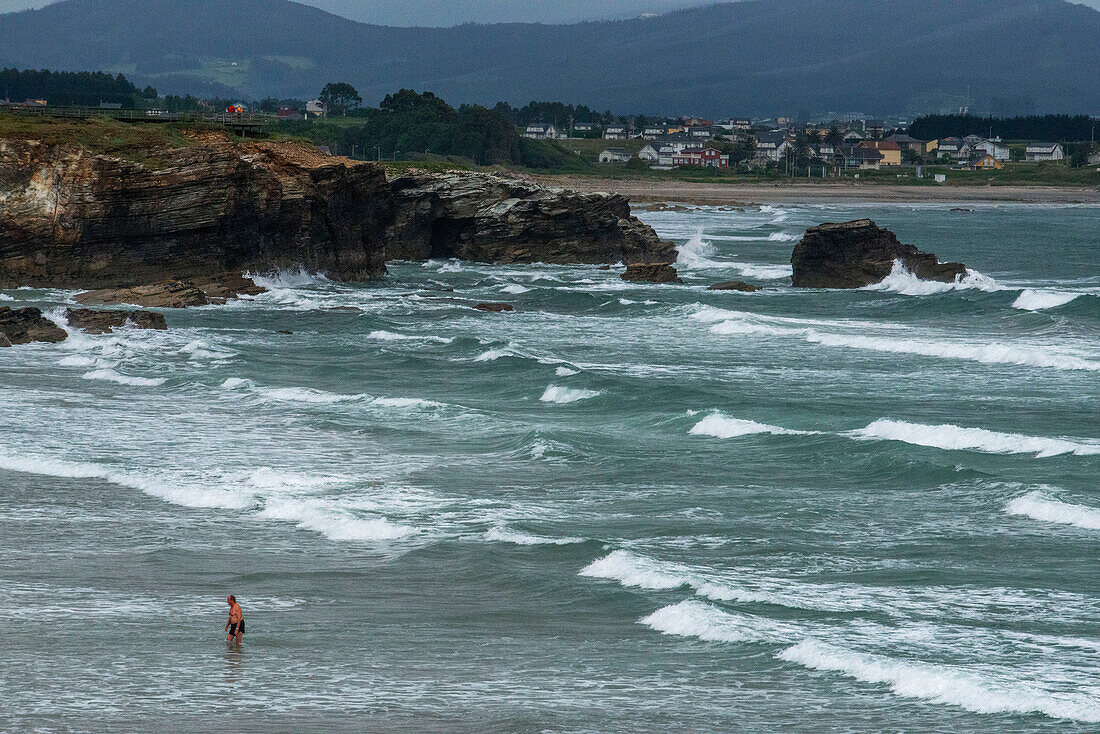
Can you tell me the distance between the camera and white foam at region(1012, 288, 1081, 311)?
2116 inches

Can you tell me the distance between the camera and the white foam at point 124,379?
119ft

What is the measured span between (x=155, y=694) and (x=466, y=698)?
12.3ft

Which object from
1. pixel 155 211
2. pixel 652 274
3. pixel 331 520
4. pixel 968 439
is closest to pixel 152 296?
pixel 155 211

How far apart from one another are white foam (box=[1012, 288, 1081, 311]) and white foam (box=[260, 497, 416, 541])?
38.8m

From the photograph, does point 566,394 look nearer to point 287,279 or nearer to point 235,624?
point 235,624

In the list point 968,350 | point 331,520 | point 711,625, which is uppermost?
point 968,350

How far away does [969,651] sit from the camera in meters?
16.7

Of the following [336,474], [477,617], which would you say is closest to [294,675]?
[477,617]

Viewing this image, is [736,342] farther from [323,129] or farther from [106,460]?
[323,129]

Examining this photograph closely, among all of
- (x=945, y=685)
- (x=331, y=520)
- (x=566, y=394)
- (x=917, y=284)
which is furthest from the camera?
(x=917, y=284)

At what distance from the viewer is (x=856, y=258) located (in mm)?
62438

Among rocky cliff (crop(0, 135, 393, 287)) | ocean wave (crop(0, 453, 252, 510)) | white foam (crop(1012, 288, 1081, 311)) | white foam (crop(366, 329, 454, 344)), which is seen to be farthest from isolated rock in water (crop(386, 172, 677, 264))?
ocean wave (crop(0, 453, 252, 510))

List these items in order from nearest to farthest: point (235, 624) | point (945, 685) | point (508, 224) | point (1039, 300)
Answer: point (945, 685) < point (235, 624) < point (1039, 300) < point (508, 224)

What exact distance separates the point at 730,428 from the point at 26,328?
24.3 meters
